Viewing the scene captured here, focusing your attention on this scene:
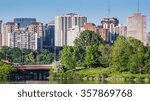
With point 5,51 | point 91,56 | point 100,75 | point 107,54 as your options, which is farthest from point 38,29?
point 107,54

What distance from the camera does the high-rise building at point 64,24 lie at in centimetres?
434

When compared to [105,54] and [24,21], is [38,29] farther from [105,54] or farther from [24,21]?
[105,54]

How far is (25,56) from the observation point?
473cm

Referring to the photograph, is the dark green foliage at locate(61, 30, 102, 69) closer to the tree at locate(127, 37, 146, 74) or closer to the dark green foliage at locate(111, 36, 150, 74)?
the dark green foliage at locate(111, 36, 150, 74)

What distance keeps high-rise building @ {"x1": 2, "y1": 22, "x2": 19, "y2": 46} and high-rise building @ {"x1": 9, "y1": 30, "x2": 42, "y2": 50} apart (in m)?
0.05

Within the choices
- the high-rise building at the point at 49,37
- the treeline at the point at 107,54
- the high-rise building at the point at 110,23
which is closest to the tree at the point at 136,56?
the treeline at the point at 107,54

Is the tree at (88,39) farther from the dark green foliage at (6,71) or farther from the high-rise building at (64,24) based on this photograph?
the dark green foliage at (6,71)

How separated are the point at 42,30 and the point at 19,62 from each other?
18.7 inches

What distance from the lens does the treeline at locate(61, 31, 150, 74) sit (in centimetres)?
462

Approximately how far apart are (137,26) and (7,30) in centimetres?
126

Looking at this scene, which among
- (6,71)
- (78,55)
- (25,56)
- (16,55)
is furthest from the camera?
(78,55)

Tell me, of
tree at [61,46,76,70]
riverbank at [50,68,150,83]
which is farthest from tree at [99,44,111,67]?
tree at [61,46,76,70]

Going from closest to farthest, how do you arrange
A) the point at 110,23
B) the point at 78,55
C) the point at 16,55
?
1. the point at 110,23
2. the point at 16,55
3. the point at 78,55

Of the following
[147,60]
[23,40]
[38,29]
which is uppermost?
[38,29]
